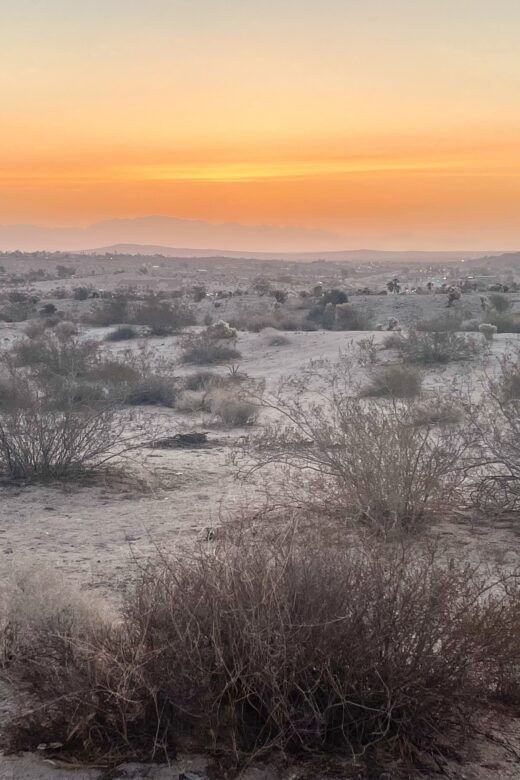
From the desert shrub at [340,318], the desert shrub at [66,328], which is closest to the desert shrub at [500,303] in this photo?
the desert shrub at [340,318]

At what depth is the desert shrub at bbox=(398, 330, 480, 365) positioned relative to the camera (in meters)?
18.9

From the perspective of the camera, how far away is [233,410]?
43.9 ft

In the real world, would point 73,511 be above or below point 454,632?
below

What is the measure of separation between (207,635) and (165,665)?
23cm

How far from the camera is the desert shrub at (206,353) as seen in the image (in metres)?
21.4

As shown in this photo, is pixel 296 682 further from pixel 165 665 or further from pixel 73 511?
pixel 73 511

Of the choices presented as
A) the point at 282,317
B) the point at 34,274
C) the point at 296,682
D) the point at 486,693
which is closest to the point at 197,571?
the point at 296,682

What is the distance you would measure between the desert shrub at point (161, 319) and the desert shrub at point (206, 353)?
194 inches

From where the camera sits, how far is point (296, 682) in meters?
3.51

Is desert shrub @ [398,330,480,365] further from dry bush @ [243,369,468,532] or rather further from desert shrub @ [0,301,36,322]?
desert shrub @ [0,301,36,322]

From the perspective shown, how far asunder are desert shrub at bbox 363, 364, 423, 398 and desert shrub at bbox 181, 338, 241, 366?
20.5ft

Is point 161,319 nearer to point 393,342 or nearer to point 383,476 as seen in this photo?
point 393,342

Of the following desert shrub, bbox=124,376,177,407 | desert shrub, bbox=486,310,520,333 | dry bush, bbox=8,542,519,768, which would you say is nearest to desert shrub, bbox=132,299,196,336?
desert shrub, bbox=486,310,520,333

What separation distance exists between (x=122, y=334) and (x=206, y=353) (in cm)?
571
